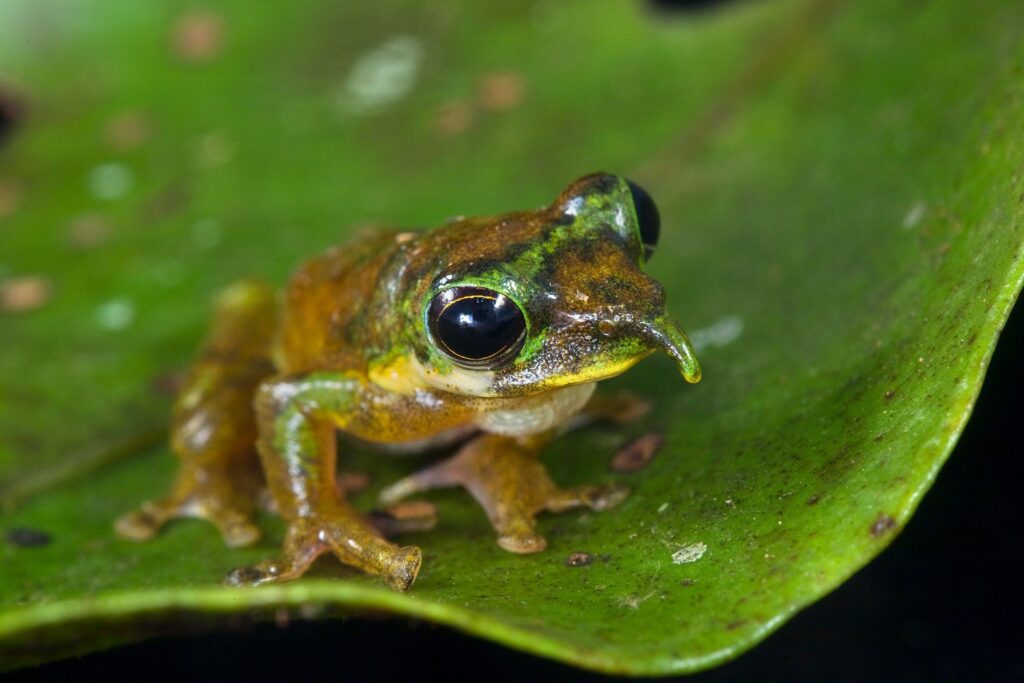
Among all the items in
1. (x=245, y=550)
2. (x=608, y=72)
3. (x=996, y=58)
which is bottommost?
(x=245, y=550)

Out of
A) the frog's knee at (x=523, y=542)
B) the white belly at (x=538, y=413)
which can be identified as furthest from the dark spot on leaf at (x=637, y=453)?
the frog's knee at (x=523, y=542)

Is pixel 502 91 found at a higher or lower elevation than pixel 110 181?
higher

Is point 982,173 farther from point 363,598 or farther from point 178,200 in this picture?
point 178,200

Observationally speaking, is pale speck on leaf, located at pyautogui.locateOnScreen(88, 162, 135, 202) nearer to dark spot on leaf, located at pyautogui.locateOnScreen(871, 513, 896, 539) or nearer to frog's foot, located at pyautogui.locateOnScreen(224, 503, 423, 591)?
frog's foot, located at pyautogui.locateOnScreen(224, 503, 423, 591)

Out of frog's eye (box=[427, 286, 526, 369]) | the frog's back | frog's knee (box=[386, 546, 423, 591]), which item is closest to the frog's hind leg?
the frog's back

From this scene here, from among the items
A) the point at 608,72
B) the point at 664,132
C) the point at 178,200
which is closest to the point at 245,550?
the point at 178,200

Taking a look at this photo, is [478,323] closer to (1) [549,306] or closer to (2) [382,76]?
(1) [549,306]

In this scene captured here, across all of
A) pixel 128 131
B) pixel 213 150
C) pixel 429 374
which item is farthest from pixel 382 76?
pixel 429 374
